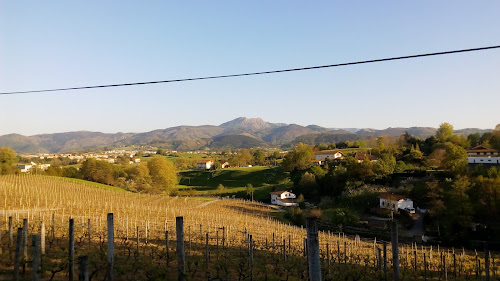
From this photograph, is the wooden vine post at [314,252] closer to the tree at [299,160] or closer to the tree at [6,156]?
the tree at [299,160]

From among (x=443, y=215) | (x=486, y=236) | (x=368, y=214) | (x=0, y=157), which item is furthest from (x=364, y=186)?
(x=0, y=157)

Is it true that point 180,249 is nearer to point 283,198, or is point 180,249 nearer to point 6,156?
point 283,198

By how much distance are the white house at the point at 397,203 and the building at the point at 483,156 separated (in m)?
17.8

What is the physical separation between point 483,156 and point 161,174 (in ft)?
218

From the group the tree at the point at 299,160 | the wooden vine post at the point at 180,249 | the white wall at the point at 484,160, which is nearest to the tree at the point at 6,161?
the tree at the point at 299,160

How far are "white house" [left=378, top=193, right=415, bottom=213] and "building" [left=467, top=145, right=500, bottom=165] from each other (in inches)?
701

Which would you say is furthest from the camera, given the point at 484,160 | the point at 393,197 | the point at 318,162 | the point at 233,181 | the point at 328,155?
the point at 328,155

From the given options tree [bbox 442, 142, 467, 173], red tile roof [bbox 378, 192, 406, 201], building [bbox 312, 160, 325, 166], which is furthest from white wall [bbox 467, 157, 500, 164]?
building [bbox 312, 160, 325, 166]

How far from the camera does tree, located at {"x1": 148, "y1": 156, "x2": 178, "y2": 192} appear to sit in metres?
83.5

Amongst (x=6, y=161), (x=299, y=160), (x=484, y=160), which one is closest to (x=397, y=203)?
(x=484, y=160)

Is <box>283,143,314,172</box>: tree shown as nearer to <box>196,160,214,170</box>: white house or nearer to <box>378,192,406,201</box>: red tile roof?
<box>378,192,406,201</box>: red tile roof

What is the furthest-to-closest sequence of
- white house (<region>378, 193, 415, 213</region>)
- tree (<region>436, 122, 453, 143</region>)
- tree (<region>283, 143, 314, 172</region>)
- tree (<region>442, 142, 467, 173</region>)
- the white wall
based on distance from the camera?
tree (<region>283, 143, 314, 172</region>), tree (<region>436, 122, 453, 143</region>), the white wall, tree (<region>442, 142, 467, 173</region>), white house (<region>378, 193, 415, 213</region>)

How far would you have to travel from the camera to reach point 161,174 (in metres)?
83.6

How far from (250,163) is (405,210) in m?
94.8
